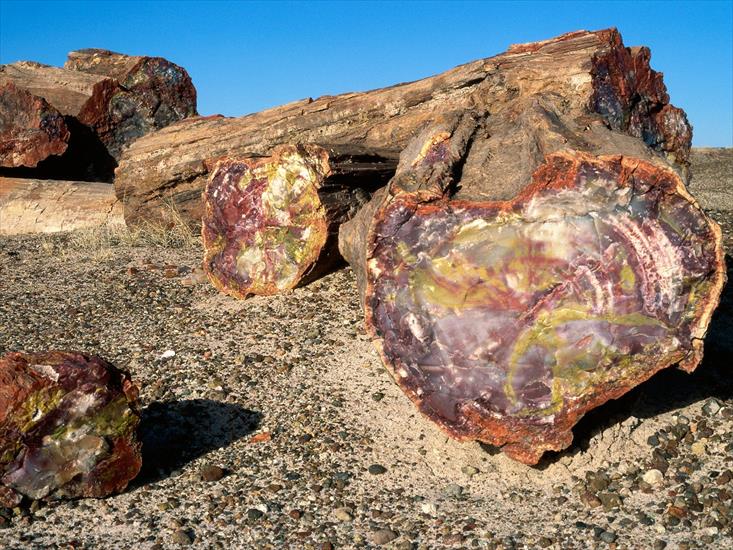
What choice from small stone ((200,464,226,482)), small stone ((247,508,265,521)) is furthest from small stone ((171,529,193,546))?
small stone ((200,464,226,482))

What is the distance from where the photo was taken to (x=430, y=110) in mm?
6051

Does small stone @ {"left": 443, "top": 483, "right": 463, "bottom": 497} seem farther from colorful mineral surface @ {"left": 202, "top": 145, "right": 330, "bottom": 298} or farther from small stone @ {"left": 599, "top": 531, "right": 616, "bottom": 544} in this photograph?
colorful mineral surface @ {"left": 202, "top": 145, "right": 330, "bottom": 298}

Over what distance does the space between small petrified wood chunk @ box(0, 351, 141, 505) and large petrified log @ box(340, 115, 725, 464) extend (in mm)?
1156

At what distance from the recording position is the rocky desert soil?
329 centimetres

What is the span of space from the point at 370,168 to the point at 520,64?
1216mm

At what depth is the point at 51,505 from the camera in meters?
3.52

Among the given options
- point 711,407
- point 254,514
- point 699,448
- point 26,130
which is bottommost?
point 254,514

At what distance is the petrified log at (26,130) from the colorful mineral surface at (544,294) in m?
7.04

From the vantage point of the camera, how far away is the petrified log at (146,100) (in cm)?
1053

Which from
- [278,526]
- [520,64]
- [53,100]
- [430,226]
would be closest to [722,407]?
[430,226]

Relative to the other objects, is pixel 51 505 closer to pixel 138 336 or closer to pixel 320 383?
pixel 320 383

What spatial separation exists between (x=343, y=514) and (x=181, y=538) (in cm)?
64

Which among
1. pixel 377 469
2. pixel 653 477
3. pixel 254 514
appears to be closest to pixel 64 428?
pixel 254 514

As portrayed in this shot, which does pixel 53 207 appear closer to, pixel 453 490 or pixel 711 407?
pixel 453 490
